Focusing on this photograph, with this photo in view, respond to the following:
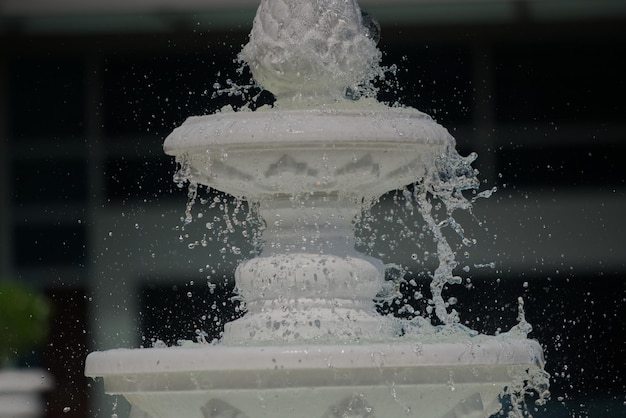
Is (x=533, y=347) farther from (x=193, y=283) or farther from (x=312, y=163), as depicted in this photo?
(x=193, y=283)

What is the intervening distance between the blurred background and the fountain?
4.77 m

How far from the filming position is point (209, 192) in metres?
8.61

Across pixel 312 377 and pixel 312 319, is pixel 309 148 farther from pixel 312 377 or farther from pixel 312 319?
pixel 312 377

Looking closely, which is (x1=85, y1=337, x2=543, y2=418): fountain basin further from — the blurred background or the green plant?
the green plant

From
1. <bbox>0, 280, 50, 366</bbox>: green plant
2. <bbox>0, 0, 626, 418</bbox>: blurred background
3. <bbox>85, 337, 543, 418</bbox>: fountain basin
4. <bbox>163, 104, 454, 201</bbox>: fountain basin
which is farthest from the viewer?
<bbox>0, 0, 626, 418</bbox>: blurred background

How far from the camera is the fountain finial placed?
3.37 metres

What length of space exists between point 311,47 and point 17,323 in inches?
204

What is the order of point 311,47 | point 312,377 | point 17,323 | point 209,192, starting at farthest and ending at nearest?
point 209,192 < point 17,323 < point 311,47 < point 312,377

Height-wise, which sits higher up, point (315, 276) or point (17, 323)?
point (315, 276)

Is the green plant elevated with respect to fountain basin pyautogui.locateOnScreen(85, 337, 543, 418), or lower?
lower

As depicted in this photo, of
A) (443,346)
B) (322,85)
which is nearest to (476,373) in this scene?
(443,346)

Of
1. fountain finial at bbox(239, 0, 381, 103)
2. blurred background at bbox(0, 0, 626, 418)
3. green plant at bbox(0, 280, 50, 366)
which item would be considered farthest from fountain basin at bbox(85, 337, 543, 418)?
green plant at bbox(0, 280, 50, 366)

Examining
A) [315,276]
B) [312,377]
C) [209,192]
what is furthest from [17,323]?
[312,377]

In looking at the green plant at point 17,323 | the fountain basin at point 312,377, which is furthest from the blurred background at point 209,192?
the fountain basin at point 312,377
